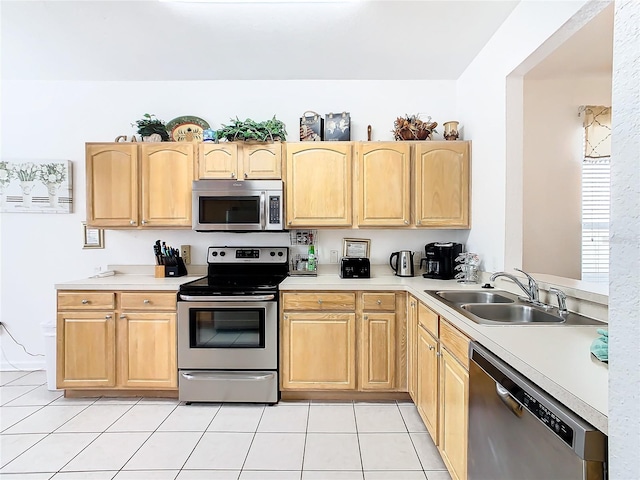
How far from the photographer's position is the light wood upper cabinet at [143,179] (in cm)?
285

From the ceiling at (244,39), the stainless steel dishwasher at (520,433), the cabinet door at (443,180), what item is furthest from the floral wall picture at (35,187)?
the stainless steel dishwasher at (520,433)

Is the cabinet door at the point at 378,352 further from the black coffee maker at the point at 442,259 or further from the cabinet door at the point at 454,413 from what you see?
the cabinet door at the point at 454,413

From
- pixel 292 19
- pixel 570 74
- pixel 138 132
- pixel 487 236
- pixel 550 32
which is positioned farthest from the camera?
pixel 138 132

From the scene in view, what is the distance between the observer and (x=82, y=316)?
258cm

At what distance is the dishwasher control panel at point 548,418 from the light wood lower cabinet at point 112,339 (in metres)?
2.35

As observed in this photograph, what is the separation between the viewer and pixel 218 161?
2.84 metres

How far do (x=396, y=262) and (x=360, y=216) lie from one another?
1.79 feet

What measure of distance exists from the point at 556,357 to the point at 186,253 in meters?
2.88

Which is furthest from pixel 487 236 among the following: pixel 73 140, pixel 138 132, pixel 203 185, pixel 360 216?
pixel 73 140

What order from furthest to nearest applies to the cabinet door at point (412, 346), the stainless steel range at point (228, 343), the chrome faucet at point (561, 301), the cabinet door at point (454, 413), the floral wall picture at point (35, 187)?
the floral wall picture at point (35, 187), the stainless steel range at point (228, 343), the cabinet door at point (412, 346), the chrome faucet at point (561, 301), the cabinet door at point (454, 413)

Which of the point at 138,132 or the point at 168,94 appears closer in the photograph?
the point at 138,132

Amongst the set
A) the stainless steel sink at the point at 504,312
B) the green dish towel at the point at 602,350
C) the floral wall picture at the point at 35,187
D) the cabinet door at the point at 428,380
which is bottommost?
the cabinet door at the point at 428,380

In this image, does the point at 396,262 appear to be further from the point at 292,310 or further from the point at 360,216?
the point at 292,310

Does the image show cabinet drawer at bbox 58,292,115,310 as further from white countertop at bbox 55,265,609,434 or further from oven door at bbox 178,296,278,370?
white countertop at bbox 55,265,609,434
